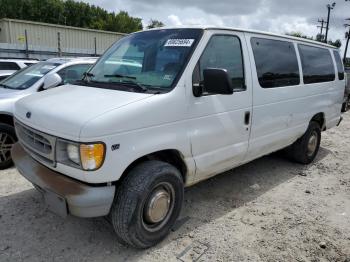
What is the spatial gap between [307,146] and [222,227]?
2.91 meters

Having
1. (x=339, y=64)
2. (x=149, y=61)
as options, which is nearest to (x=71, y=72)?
(x=149, y=61)

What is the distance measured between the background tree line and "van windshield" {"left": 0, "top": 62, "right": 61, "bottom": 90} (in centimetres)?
7011

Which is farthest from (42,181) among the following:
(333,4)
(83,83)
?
(333,4)

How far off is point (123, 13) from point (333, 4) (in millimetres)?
51285

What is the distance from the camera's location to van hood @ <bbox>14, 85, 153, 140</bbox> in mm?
2922

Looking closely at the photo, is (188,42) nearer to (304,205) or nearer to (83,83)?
(83,83)

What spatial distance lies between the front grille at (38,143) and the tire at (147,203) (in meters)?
0.69

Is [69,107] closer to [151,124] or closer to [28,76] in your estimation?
[151,124]

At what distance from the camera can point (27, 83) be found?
20.0 feet

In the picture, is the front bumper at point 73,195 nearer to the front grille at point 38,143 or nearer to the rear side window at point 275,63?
the front grille at point 38,143

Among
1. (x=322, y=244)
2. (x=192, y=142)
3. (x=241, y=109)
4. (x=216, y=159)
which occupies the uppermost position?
(x=241, y=109)

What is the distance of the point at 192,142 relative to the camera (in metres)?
3.62

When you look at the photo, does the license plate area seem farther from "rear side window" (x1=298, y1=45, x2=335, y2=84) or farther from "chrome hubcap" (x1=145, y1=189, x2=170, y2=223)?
"rear side window" (x1=298, y1=45, x2=335, y2=84)

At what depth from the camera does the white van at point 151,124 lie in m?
2.97
